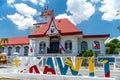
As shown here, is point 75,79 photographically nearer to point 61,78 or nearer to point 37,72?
point 61,78

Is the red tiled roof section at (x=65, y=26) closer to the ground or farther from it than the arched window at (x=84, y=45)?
farther from it

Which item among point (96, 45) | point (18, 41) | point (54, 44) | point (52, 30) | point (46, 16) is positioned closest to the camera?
point (96, 45)

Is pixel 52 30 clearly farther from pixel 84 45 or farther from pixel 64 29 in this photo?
pixel 84 45

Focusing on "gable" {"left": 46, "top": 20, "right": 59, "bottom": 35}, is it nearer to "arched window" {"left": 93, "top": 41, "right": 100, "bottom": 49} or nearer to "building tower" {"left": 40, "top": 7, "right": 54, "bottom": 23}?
"arched window" {"left": 93, "top": 41, "right": 100, "bottom": 49}

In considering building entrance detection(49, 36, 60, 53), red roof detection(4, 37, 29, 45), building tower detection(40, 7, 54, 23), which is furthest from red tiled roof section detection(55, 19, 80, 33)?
building tower detection(40, 7, 54, 23)

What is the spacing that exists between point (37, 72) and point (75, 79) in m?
2.98

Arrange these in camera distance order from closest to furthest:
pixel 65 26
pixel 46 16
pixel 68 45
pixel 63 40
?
pixel 68 45
pixel 63 40
pixel 65 26
pixel 46 16

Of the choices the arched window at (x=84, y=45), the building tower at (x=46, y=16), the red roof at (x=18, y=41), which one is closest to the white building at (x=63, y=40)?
the arched window at (x=84, y=45)

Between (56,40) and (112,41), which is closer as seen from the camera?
(56,40)

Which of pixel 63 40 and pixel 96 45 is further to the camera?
pixel 63 40

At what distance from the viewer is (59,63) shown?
1320 centimetres

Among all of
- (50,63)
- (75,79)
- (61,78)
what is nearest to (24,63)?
(50,63)

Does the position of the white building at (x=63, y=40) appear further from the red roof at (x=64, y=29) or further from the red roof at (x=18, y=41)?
the red roof at (x=18, y=41)

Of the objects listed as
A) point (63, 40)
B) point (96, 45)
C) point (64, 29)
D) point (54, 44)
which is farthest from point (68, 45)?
point (96, 45)
